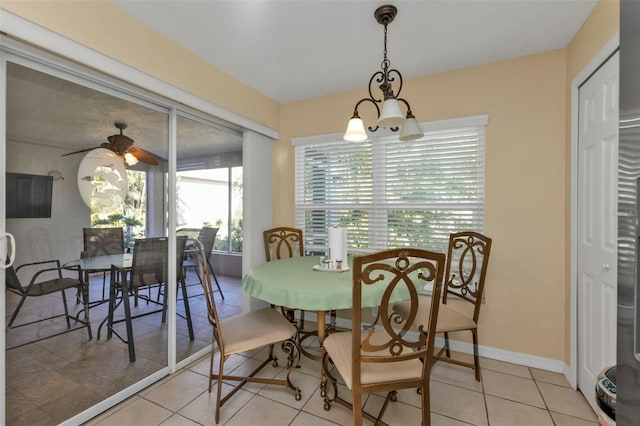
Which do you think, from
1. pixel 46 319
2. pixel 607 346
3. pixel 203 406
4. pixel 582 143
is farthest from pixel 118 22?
pixel 607 346

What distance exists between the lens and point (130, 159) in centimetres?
208

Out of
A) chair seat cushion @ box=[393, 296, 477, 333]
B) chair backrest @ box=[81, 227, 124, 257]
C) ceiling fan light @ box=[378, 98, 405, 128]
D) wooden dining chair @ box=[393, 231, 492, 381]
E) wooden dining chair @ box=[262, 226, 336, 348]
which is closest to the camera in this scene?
ceiling fan light @ box=[378, 98, 405, 128]

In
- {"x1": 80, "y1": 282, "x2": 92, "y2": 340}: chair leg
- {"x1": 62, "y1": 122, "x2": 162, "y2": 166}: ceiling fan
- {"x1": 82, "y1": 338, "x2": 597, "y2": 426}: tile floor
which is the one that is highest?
{"x1": 62, "y1": 122, "x2": 162, "y2": 166}: ceiling fan

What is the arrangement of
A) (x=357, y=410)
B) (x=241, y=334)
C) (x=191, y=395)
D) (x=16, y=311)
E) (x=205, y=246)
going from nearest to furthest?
1. (x=357, y=410)
2. (x=16, y=311)
3. (x=241, y=334)
4. (x=191, y=395)
5. (x=205, y=246)

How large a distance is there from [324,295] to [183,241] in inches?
60.1

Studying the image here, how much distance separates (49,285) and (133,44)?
5.27ft

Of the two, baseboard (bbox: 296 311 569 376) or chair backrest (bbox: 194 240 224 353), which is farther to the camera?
baseboard (bbox: 296 311 569 376)

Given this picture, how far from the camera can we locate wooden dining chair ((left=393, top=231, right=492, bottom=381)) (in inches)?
84.8

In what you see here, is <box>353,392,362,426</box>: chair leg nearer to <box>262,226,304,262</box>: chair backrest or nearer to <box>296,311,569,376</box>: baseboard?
<box>296,311,569,376</box>: baseboard

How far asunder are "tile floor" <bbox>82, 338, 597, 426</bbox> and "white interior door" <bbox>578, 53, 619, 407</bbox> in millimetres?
274

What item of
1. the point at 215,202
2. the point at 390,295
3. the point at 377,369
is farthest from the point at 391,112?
the point at 215,202

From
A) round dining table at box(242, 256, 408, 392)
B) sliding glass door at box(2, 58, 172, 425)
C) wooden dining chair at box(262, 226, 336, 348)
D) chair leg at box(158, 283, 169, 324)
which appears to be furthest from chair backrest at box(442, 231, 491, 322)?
sliding glass door at box(2, 58, 172, 425)

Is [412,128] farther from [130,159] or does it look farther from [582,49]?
[130,159]

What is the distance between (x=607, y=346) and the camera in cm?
170
